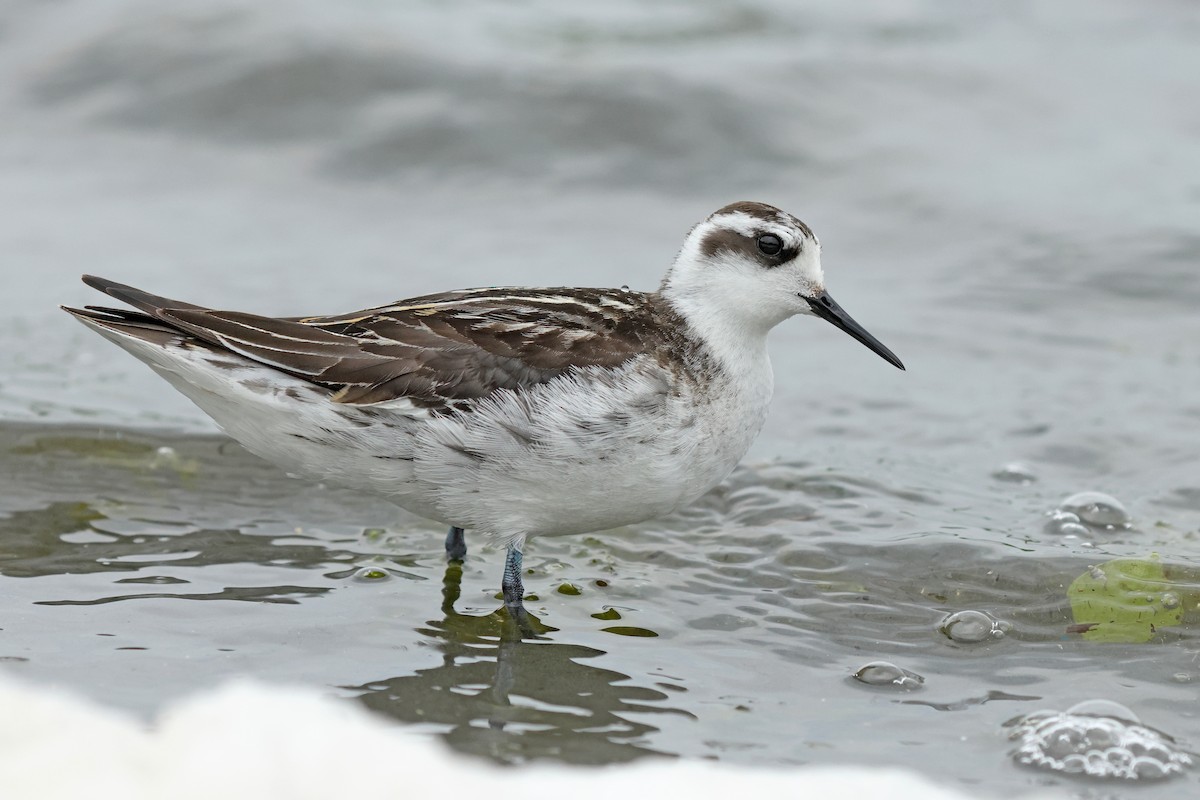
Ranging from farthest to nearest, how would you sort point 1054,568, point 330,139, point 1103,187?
point 330,139 < point 1103,187 < point 1054,568

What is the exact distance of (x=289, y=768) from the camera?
4.77m

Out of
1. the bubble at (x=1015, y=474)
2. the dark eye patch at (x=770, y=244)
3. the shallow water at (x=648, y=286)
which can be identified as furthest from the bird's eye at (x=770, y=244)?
the bubble at (x=1015, y=474)

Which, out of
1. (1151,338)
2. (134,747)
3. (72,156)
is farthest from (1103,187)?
(134,747)

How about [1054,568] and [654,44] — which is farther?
[654,44]

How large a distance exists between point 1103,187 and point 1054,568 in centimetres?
601

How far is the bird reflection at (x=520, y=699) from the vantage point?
16.7 ft

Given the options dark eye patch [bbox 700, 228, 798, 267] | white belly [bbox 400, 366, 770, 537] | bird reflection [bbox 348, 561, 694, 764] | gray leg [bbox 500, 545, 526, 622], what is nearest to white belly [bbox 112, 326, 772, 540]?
white belly [bbox 400, 366, 770, 537]

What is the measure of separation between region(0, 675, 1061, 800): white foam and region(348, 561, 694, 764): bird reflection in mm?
139

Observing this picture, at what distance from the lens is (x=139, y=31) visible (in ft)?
44.8

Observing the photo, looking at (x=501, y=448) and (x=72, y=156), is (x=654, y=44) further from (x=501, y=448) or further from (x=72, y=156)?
(x=501, y=448)

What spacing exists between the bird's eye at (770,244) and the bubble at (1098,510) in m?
2.21

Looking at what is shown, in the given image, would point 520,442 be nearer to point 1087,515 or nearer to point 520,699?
point 520,699

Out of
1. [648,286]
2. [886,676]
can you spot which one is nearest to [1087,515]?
[886,676]

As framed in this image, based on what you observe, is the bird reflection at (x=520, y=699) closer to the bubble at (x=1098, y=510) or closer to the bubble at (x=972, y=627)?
the bubble at (x=972, y=627)
